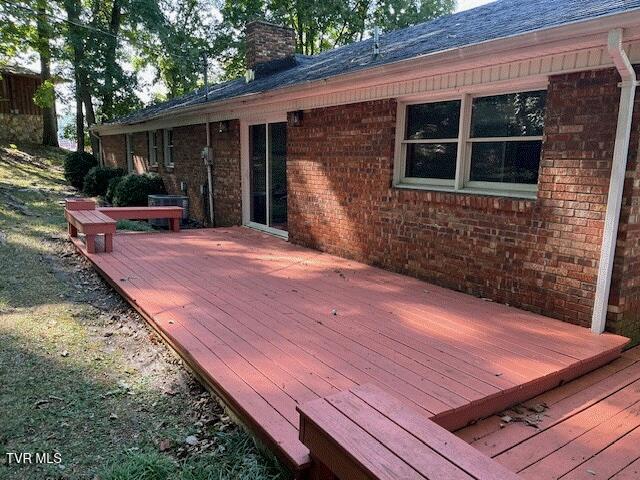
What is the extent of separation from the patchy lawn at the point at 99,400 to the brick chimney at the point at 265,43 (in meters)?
7.85

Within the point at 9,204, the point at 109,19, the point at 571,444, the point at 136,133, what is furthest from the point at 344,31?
the point at 571,444

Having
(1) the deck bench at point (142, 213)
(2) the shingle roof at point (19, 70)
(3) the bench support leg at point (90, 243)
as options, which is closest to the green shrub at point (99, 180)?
(1) the deck bench at point (142, 213)

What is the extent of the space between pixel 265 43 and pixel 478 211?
861 centimetres

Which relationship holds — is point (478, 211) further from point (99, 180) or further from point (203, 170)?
point (99, 180)

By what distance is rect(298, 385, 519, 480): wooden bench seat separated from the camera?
1.70 metres

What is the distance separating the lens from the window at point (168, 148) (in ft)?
41.5

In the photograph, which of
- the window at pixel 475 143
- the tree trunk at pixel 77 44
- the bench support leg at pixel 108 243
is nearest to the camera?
the window at pixel 475 143

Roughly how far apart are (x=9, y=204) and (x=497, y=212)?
1071cm

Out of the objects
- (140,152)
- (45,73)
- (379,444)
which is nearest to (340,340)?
(379,444)

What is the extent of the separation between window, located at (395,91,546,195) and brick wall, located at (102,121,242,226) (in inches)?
182

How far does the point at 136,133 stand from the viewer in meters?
15.1

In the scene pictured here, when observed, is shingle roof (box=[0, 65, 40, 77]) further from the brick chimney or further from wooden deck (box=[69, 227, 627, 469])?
wooden deck (box=[69, 227, 627, 469])

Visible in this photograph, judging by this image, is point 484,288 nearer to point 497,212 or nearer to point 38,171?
point 497,212

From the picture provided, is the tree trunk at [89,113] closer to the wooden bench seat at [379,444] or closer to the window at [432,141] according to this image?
the window at [432,141]
